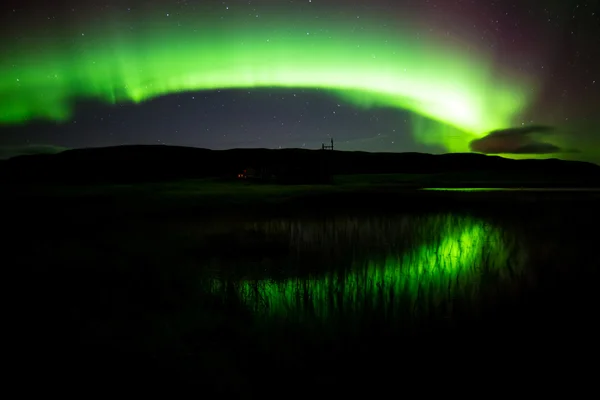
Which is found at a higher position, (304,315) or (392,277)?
(304,315)

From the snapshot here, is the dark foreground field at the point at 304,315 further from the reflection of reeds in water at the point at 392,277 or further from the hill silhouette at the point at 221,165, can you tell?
the hill silhouette at the point at 221,165

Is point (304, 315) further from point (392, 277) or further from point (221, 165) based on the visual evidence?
point (221, 165)

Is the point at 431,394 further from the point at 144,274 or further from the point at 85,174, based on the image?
the point at 85,174

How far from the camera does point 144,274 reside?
950 cm

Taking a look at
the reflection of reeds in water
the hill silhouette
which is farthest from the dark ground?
the hill silhouette

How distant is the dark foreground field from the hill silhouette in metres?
66.5

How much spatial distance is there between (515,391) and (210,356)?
131 inches

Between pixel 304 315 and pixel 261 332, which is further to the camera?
pixel 304 315

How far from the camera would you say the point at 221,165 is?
13462 centimetres

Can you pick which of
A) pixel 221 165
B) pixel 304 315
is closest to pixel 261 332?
pixel 304 315

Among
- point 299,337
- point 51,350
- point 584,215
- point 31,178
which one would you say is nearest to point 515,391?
point 299,337

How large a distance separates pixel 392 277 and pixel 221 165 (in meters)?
130

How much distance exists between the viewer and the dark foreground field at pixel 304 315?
14.7 ft

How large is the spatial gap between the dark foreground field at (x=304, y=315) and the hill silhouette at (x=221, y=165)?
66.5 meters
